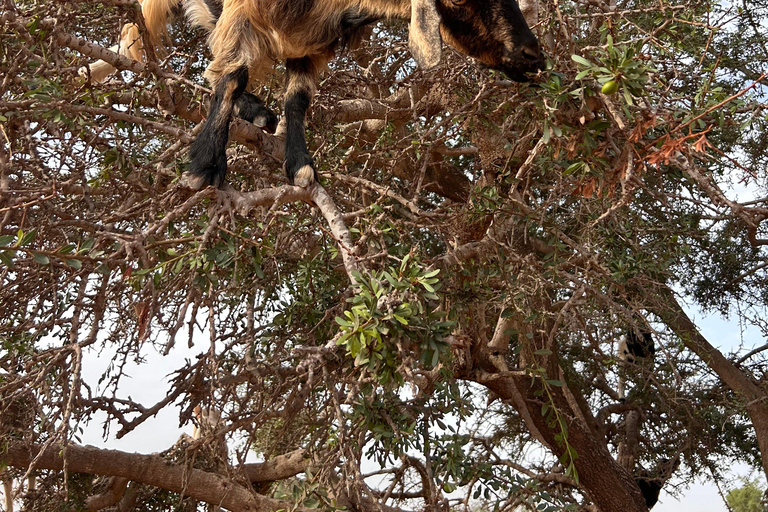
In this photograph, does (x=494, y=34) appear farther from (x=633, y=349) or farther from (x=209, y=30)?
(x=633, y=349)

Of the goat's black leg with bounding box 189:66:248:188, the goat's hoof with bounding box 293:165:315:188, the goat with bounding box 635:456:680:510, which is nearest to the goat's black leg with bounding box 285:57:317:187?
the goat's hoof with bounding box 293:165:315:188

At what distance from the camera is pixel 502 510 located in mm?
3193

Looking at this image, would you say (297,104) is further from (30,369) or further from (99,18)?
(30,369)

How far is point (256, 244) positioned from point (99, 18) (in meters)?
2.02

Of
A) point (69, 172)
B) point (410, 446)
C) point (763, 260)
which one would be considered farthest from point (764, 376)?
point (69, 172)

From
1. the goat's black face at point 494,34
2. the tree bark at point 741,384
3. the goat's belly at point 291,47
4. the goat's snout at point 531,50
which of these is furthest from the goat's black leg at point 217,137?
the tree bark at point 741,384

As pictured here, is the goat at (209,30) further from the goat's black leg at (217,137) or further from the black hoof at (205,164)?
the black hoof at (205,164)

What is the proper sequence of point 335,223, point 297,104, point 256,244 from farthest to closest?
point 297,104 < point 335,223 < point 256,244

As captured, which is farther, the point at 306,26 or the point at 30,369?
the point at 306,26

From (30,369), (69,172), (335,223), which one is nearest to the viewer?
(335,223)

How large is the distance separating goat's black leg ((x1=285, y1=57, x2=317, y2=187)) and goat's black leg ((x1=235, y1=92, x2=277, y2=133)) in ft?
0.44

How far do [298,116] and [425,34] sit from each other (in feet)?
3.33

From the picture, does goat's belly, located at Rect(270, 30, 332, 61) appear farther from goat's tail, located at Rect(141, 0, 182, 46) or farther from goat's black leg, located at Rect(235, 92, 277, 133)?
goat's tail, located at Rect(141, 0, 182, 46)

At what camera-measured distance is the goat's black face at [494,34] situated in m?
2.71
